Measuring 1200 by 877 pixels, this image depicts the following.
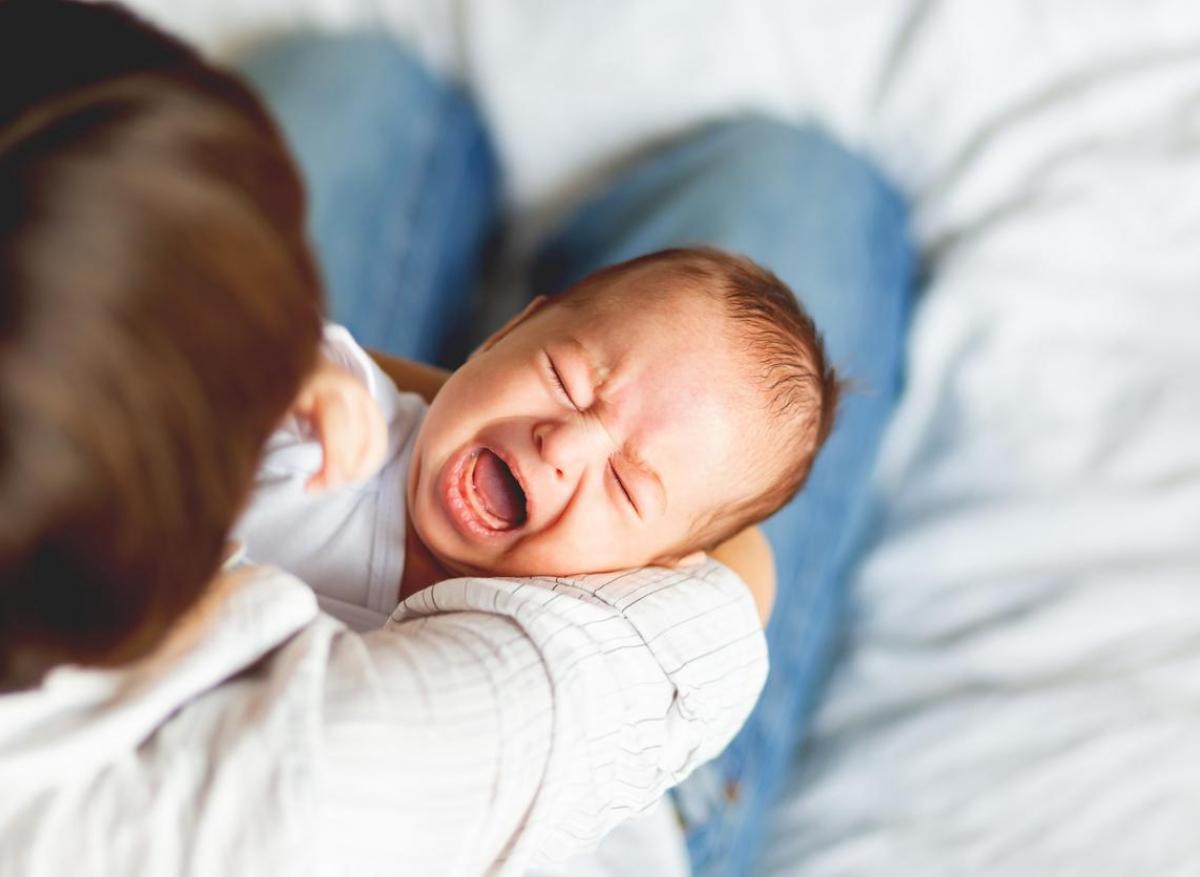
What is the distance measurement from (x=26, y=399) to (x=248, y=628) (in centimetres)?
17

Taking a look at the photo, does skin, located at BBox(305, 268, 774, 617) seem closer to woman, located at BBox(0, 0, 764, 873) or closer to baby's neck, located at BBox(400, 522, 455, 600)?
baby's neck, located at BBox(400, 522, 455, 600)

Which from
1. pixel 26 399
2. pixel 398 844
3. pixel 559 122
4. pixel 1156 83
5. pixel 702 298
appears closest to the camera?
pixel 26 399

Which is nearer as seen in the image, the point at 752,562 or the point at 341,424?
the point at 341,424

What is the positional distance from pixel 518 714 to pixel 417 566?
0.28m

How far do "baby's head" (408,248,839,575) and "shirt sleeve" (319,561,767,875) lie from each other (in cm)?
8

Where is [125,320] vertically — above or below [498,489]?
above

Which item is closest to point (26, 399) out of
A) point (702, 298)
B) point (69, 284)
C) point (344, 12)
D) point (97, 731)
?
point (69, 284)

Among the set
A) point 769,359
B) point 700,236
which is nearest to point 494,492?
point 769,359

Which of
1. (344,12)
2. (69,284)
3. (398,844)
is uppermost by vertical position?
(69,284)

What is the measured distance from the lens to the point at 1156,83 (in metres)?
1.29

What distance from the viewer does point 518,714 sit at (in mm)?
519

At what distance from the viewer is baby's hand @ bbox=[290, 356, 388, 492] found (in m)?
0.55

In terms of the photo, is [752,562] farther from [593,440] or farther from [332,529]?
[332,529]

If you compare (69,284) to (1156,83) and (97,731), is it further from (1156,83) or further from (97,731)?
(1156,83)
